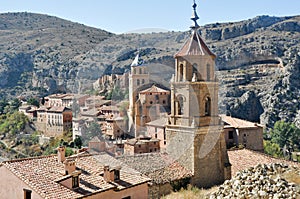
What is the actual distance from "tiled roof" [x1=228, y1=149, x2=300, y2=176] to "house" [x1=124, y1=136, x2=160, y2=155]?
6220mm

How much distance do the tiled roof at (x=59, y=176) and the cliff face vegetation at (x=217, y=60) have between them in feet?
23.3

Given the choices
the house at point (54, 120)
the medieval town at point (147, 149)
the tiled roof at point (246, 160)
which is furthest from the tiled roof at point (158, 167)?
the house at point (54, 120)

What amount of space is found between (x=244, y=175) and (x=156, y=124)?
13.2 metres

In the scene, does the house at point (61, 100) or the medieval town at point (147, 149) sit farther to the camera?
the house at point (61, 100)

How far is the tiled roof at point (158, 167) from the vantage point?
1370cm

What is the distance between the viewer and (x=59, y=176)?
11.0 meters

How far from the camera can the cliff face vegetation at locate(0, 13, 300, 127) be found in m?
37.6

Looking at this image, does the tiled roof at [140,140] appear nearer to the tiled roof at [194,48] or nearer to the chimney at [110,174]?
the tiled roof at [194,48]

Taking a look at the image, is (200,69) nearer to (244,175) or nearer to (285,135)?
(244,175)

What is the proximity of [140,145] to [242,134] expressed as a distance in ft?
35.3

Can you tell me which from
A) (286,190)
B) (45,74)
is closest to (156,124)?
(286,190)

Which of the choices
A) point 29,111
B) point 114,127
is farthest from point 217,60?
point 114,127

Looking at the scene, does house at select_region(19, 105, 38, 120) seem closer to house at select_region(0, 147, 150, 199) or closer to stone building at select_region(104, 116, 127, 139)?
stone building at select_region(104, 116, 127, 139)

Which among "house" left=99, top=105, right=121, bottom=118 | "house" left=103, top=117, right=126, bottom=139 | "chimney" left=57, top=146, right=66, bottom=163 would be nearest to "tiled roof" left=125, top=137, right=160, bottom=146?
"house" left=103, top=117, right=126, bottom=139
